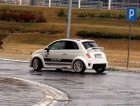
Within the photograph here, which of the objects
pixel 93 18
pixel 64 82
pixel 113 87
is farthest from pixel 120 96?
pixel 93 18

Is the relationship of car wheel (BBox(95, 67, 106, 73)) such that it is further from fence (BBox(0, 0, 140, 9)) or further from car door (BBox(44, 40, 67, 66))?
fence (BBox(0, 0, 140, 9))

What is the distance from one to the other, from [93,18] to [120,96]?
62601 millimetres

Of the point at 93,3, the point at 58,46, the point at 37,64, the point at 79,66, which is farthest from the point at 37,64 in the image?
the point at 93,3

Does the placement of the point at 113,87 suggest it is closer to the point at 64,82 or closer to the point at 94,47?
the point at 64,82

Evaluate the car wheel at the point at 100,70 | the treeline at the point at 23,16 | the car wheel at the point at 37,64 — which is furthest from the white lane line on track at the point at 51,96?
the treeline at the point at 23,16

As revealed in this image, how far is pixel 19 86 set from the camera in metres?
16.3

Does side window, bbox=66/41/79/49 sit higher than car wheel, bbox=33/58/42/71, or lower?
higher

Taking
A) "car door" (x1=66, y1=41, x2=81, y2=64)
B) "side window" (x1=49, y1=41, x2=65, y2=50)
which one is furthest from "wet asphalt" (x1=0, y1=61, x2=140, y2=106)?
"side window" (x1=49, y1=41, x2=65, y2=50)

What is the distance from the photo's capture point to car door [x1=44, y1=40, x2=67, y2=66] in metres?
24.6

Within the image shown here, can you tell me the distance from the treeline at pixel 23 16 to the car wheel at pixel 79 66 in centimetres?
5166

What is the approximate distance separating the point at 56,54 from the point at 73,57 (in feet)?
3.47

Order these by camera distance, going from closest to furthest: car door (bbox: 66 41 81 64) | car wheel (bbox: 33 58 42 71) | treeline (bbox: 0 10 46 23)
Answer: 1. car door (bbox: 66 41 81 64)
2. car wheel (bbox: 33 58 42 71)
3. treeline (bbox: 0 10 46 23)

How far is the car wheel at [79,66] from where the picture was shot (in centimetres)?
2378

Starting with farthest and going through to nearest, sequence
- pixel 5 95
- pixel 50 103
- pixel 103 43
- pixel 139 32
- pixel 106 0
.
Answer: pixel 106 0 → pixel 139 32 → pixel 103 43 → pixel 5 95 → pixel 50 103
